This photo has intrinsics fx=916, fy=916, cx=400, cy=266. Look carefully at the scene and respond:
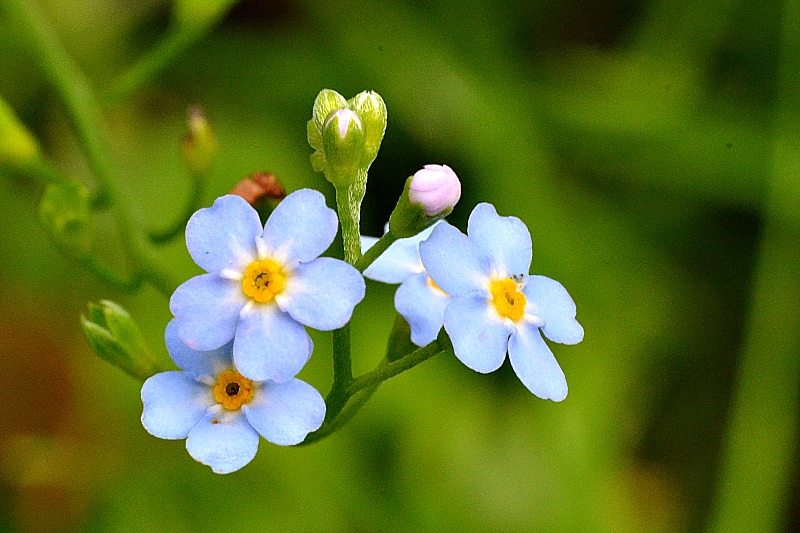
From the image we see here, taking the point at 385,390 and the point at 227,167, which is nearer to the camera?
the point at 385,390

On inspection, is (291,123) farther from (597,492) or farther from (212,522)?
(597,492)

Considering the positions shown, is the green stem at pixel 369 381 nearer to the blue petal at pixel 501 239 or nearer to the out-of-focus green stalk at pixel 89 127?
the blue petal at pixel 501 239

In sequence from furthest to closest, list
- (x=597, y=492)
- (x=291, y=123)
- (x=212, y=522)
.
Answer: (x=291, y=123) < (x=597, y=492) < (x=212, y=522)

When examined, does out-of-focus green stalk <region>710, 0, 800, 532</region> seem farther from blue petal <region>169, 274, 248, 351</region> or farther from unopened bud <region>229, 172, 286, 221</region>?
blue petal <region>169, 274, 248, 351</region>

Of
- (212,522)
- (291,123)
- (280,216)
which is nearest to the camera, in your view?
(280,216)

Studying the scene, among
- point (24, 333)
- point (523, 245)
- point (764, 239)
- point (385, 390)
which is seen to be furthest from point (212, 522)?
point (764, 239)

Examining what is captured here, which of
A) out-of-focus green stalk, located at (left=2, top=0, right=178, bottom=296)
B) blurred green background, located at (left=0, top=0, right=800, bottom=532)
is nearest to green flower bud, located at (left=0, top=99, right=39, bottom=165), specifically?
out-of-focus green stalk, located at (left=2, top=0, right=178, bottom=296)
